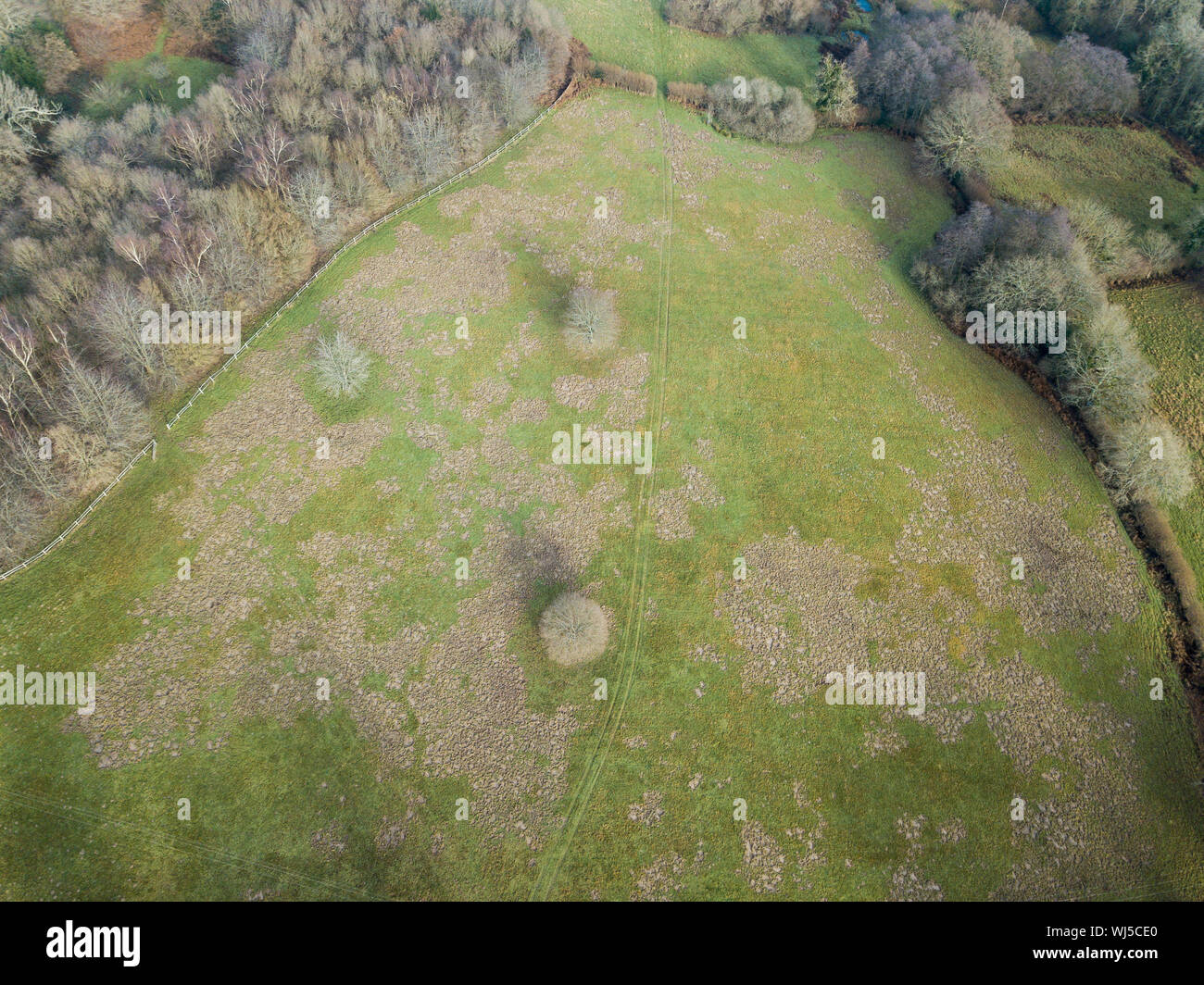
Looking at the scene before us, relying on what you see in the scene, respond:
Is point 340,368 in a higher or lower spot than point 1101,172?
lower

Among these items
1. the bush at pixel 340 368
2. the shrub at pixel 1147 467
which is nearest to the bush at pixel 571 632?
the bush at pixel 340 368

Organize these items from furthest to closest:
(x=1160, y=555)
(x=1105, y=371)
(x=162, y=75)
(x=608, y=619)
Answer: (x=162, y=75) < (x=1105, y=371) < (x=1160, y=555) < (x=608, y=619)

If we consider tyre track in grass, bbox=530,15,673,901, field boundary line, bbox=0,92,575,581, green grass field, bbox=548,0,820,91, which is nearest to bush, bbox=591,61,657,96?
green grass field, bbox=548,0,820,91

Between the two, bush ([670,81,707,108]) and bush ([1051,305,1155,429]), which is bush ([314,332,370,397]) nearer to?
bush ([670,81,707,108])

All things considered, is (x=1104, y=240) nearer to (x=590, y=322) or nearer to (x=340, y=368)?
(x=590, y=322)

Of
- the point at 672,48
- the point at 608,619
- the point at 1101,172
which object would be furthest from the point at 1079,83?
the point at 608,619

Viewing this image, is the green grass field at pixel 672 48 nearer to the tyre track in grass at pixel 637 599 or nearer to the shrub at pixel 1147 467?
the tyre track in grass at pixel 637 599
